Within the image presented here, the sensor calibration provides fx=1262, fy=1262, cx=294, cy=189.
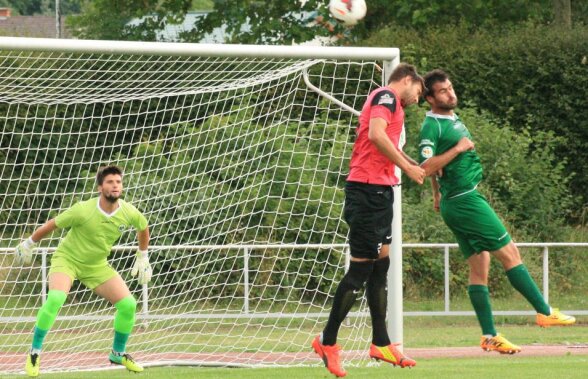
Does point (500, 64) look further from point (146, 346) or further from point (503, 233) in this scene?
point (503, 233)

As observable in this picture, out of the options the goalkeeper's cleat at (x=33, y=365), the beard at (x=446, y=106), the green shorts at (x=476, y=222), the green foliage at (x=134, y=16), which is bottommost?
the goalkeeper's cleat at (x=33, y=365)

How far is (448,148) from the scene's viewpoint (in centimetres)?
945

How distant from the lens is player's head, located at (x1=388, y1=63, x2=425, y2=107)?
9.15 meters

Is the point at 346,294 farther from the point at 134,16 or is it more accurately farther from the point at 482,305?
the point at 134,16

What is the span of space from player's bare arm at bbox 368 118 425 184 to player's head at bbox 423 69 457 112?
0.80 meters

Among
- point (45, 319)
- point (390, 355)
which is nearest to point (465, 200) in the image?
point (390, 355)

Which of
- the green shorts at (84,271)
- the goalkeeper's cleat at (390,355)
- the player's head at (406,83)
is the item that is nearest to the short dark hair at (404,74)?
the player's head at (406,83)

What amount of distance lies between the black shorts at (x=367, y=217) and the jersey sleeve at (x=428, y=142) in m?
0.42

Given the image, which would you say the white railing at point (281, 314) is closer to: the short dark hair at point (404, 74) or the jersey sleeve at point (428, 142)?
the jersey sleeve at point (428, 142)

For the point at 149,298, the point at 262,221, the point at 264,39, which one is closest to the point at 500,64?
the point at 264,39

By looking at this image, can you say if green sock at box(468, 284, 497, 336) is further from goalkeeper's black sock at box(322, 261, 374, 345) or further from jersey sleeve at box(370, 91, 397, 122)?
jersey sleeve at box(370, 91, 397, 122)

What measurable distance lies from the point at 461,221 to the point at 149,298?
5040mm

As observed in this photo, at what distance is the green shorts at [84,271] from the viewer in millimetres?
10422

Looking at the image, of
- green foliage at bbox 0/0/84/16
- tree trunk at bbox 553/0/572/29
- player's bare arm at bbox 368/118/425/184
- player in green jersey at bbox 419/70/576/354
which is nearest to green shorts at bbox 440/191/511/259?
player in green jersey at bbox 419/70/576/354
